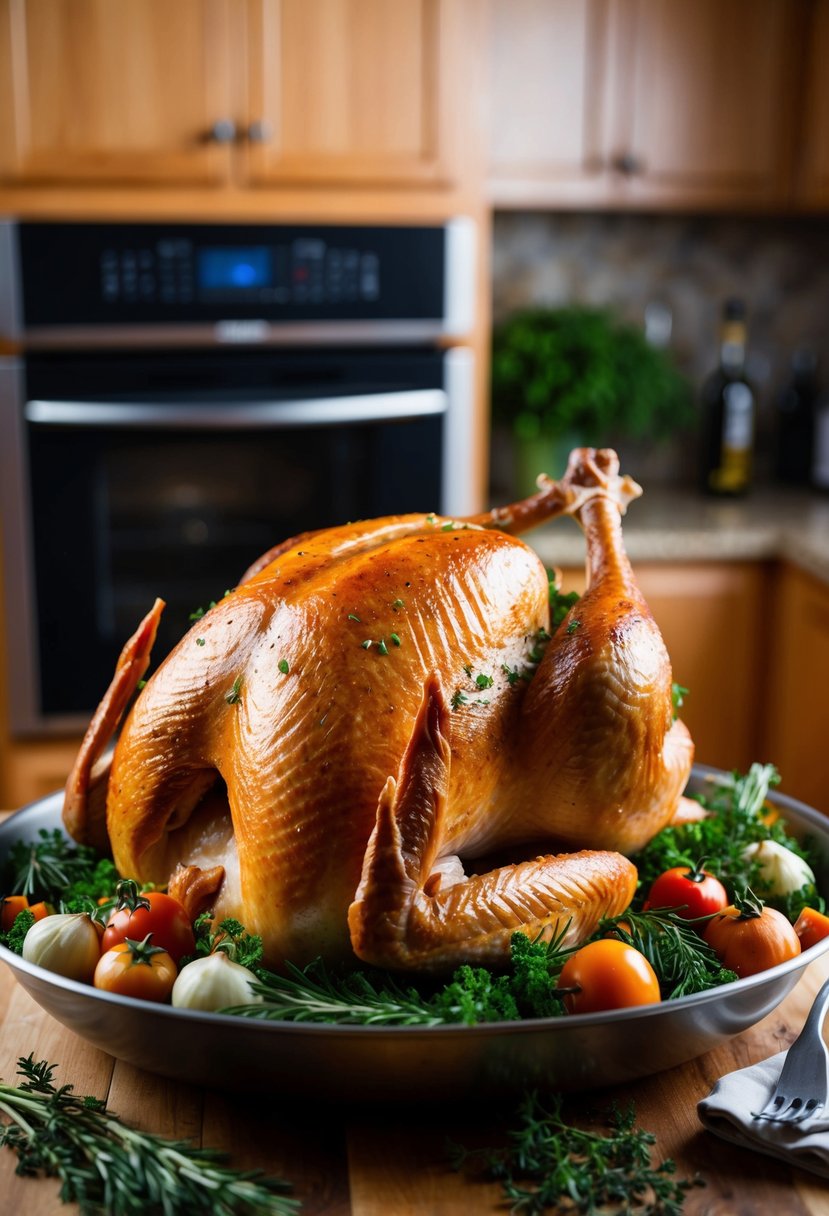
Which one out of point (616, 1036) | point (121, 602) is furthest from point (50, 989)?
point (121, 602)

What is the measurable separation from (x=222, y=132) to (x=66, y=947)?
2051 millimetres

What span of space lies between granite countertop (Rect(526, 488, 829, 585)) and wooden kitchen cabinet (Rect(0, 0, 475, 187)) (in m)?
0.83

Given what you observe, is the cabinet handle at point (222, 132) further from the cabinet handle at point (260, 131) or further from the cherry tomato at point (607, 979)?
the cherry tomato at point (607, 979)

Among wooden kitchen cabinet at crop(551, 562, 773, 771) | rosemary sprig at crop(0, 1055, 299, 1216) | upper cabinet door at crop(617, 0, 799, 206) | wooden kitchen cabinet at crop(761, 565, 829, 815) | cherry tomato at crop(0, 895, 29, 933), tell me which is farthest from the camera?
upper cabinet door at crop(617, 0, 799, 206)

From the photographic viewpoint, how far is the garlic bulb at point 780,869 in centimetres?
117

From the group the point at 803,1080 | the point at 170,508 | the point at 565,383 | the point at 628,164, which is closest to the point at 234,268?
the point at 170,508

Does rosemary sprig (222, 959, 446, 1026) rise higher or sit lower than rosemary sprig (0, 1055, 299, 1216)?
higher

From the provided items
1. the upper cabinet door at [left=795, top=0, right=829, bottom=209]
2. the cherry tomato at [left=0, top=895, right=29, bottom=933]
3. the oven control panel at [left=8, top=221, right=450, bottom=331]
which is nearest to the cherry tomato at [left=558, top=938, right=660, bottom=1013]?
the cherry tomato at [left=0, top=895, right=29, bottom=933]

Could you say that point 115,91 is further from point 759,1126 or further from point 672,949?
point 759,1126

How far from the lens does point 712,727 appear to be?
10.2ft

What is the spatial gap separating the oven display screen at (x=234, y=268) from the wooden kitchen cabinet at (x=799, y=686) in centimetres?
132

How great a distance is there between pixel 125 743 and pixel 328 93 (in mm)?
1945

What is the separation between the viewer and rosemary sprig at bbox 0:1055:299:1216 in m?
0.80

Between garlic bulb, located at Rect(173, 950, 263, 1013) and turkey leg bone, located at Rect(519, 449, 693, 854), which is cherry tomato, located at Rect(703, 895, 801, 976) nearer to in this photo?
turkey leg bone, located at Rect(519, 449, 693, 854)
